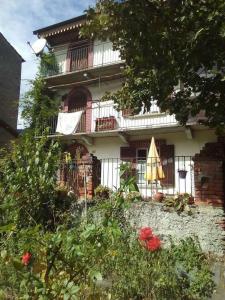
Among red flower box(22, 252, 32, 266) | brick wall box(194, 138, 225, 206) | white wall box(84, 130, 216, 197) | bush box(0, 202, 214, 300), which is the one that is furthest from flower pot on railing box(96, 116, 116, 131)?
red flower box(22, 252, 32, 266)

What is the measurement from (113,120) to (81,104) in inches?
115

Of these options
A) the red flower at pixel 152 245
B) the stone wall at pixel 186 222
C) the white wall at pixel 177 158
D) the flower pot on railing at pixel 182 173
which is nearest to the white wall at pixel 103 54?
the white wall at pixel 177 158

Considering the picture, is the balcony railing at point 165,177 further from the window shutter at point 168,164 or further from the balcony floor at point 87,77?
the balcony floor at point 87,77

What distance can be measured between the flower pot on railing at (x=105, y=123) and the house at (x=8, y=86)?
7932mm

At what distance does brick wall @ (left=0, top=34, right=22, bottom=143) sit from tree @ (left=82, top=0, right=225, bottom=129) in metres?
16.5

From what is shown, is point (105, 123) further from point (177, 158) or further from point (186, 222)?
point (186, 222)

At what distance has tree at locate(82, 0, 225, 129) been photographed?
6.73 m

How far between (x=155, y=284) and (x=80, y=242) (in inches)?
87.0

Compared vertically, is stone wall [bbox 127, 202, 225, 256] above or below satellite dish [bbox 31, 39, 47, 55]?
below

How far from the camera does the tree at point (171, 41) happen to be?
673 cm

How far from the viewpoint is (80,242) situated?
11.2 feet

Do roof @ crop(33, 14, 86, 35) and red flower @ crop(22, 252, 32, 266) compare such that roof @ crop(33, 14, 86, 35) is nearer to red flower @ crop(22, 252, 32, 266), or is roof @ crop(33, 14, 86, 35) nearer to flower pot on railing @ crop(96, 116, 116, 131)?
flower pot on railing @ crop(96, 116, 116, 131)

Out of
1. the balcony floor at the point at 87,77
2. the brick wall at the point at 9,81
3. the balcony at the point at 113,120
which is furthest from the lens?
the brick wall at the point at 9,81

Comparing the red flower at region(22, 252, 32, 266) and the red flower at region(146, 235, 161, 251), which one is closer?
the red flower at region(22, 252, 32, 266)
